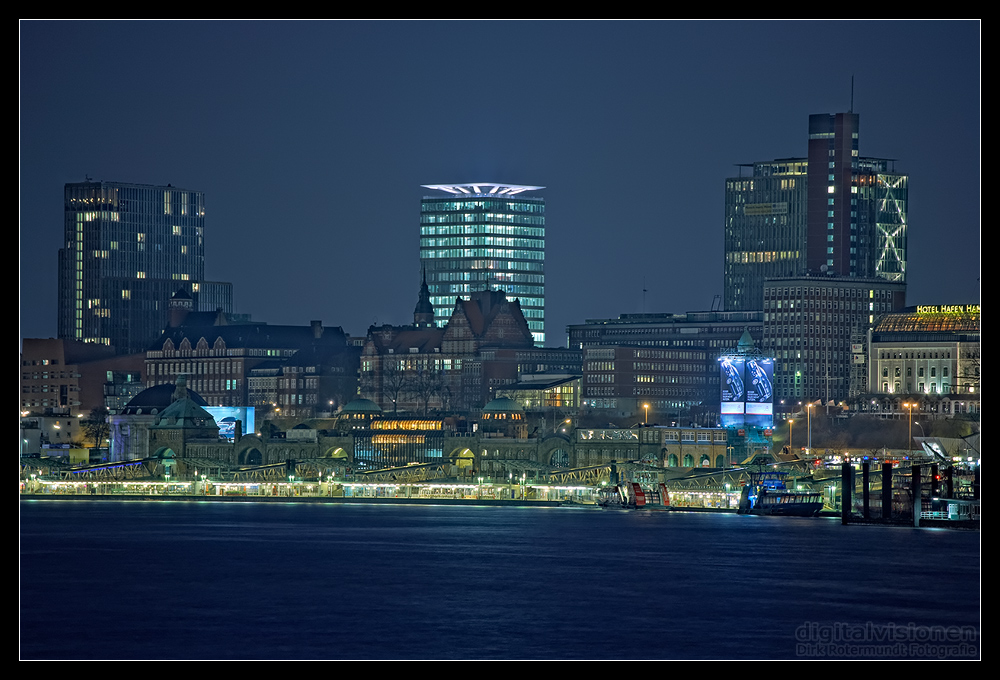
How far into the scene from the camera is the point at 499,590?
375 feet

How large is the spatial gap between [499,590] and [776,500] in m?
69.4

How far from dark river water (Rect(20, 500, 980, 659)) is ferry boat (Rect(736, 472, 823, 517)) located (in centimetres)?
623

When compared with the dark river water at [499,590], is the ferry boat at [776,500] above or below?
above

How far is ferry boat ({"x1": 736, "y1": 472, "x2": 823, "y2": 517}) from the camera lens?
177875 mm

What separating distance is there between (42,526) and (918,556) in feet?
238

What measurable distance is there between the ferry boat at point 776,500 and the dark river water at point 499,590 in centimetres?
623

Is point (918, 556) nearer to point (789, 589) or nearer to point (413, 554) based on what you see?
point (789, 589)

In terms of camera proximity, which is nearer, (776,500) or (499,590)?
(499,590)

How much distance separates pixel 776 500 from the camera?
589ft

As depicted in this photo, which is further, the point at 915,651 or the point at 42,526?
the point at 42,526

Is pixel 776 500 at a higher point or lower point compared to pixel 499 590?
higher

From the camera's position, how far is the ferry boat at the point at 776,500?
584 ft
